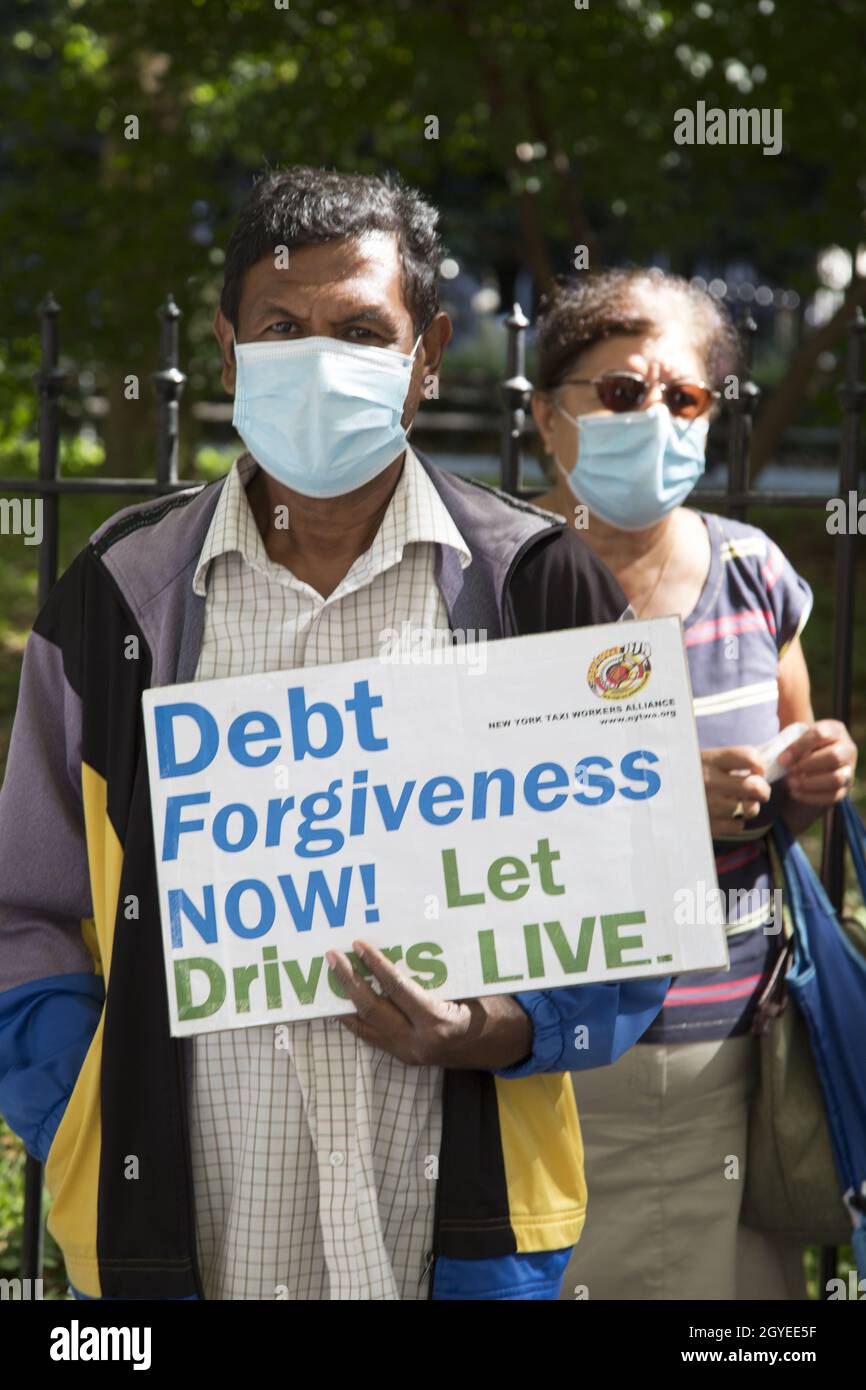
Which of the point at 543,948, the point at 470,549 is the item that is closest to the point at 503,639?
the point at 470,549

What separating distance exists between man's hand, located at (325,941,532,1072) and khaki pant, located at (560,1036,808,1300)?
83 centimetres

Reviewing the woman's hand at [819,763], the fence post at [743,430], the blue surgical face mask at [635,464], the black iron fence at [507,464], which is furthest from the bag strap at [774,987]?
the fence post at [743,430]

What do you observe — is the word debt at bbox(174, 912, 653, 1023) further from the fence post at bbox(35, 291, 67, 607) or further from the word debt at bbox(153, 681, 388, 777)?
the fence post at bbox(35, 291, 67, 607)

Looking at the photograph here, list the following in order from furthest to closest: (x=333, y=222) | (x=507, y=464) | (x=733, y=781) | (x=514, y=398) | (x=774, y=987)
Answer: (x=507, y=464)
(x=514, y=398)
(x=774, y=987)
(x=733, y=781)
(x=333, y=222)

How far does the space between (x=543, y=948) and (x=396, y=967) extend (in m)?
0.19

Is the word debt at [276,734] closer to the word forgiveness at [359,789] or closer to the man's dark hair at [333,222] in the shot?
the word forgiveness at [359,789]

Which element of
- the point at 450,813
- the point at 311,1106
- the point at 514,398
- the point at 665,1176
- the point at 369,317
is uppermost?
the point at 514,398

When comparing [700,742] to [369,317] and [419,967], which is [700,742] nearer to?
[419,967]

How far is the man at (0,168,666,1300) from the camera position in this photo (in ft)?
6.56

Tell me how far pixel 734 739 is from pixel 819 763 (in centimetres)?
15

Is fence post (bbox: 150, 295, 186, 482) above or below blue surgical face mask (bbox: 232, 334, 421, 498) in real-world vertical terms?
above

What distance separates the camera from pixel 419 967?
1.96m

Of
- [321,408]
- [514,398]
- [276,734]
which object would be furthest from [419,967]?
[514,398]

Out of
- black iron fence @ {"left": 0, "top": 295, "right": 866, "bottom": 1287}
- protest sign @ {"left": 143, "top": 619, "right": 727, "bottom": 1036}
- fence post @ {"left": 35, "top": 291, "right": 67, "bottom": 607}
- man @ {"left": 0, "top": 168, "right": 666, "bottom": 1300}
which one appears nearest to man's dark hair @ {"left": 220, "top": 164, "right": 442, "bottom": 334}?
man @ {"left": 0, "top": 168, "right": 666, "bottom": 1300}
